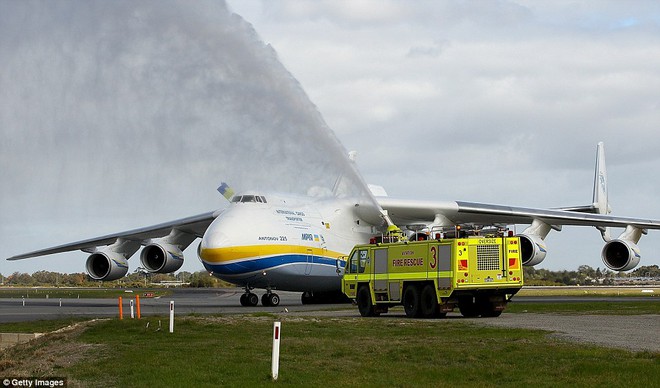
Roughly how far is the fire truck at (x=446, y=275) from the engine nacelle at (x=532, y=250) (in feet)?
30.2

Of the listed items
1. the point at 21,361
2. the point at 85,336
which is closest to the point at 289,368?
the point at 21,361

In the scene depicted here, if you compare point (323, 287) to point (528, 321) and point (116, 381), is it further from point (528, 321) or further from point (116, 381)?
point (116, 381)

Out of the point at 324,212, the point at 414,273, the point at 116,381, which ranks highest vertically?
the point at 324,212

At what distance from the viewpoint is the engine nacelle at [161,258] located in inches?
1635

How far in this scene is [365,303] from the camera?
2964 cm

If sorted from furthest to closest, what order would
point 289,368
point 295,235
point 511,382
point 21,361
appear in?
point 295,235, point 21,361, point 289,368, point 511,382

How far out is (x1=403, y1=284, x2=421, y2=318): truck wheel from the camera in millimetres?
27422

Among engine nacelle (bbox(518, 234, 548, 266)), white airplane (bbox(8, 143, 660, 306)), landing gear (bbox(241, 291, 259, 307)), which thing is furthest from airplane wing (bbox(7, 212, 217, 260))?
engine nacelle (bbox(518, 234, 548, 266))

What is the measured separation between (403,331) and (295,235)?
15.7 m

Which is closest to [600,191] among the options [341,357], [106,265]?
[106,265]

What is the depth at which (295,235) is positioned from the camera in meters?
37.1

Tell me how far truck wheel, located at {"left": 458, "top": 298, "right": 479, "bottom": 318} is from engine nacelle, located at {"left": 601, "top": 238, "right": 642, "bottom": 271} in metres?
13.5

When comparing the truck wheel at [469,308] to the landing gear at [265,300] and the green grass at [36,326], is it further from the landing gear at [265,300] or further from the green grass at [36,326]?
the landing gear at [265,300]

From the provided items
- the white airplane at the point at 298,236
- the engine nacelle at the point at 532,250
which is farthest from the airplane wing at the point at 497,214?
the engine nacelle at the point at 532,250
